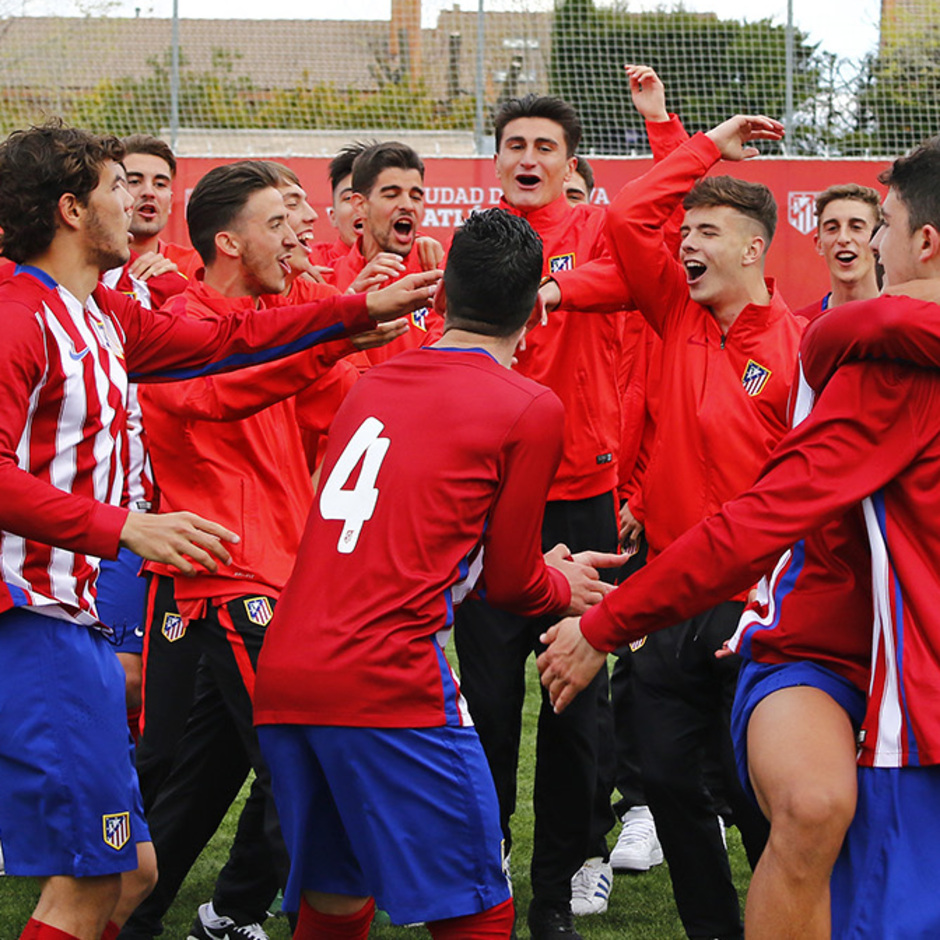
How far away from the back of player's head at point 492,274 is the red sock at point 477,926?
1.38m

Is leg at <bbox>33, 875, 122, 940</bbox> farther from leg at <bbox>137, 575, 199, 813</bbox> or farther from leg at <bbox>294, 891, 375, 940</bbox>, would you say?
leg at <bbox>137, 575, 199, 813</bbox>

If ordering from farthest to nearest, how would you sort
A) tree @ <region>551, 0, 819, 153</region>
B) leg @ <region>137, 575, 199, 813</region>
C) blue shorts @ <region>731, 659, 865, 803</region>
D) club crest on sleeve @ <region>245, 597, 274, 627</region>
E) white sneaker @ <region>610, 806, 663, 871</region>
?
tree @ <region>551, 0, 819, 153</region> → white sneaker @ <region>610, 806, 663, 871</region> → leg @ <region>137, 575, 199, 813</region> → club crest on sleeve @ <region>245, 597, 274, 627</region> → blue shorts @ <region>731, 659, 865, 803</region>

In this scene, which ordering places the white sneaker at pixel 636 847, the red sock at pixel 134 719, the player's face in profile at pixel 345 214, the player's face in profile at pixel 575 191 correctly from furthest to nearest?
the player's face in profile at pixel 575 191
the player's face in profile at pixel 345 214
the white sneaker at pixel 636 847
the red sock at pixel 134 719

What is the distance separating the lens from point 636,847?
224 inches

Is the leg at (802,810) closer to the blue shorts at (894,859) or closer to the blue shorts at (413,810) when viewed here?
the blue shorts at (894,859)

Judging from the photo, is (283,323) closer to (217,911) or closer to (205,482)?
(205,482)

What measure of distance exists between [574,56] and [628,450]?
11.6 meters

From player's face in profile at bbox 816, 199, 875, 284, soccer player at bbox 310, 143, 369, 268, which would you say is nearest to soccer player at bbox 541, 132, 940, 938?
player's face in profile at bbox 816, 199, 875, 284

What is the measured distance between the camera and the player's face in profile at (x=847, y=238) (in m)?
6.07

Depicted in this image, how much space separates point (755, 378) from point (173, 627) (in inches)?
80.4

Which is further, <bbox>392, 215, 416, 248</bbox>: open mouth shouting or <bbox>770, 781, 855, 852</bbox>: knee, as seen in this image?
<bbox>392, 215, 416, 248</bbox>: open mouth shouting

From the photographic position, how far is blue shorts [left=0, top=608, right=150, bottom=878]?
3211 mm

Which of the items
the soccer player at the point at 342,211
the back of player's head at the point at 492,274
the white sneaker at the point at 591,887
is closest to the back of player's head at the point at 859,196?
the soccer player at the point at 342,211

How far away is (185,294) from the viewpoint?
4.62 meters
